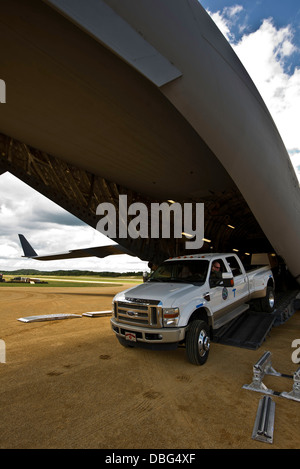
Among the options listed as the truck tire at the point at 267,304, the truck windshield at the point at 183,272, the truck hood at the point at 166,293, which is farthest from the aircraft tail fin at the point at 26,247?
the truck tire at the point at 267,304

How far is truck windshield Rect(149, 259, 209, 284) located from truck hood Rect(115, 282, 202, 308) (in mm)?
389

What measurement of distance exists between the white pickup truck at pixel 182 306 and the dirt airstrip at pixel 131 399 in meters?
0.52

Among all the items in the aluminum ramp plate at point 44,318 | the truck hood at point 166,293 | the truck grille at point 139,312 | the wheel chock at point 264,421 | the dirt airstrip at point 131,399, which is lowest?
the aluminum ramp plate at point 44,318

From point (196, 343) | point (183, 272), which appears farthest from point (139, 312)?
point (183, 272)

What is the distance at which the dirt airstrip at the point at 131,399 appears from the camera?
2637 millimetres

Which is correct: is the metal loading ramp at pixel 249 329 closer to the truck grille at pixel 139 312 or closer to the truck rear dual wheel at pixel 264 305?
the truck rear dual wheel at pixel 264 305

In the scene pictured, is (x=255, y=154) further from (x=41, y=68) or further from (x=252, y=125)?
(x=41, y=68)

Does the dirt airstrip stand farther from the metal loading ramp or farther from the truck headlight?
the truck headlight

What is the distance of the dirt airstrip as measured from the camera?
2637mm

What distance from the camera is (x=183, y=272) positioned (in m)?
6.00

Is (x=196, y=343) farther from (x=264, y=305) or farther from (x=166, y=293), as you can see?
(x=264, y=305)

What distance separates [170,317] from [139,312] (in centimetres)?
61

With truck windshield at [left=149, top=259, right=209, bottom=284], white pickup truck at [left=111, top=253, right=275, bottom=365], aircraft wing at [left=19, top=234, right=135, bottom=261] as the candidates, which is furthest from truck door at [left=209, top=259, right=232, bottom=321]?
aircraft wing at [left=19, top=234, right=135, bottom=261]

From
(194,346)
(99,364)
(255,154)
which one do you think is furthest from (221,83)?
(99,364)
